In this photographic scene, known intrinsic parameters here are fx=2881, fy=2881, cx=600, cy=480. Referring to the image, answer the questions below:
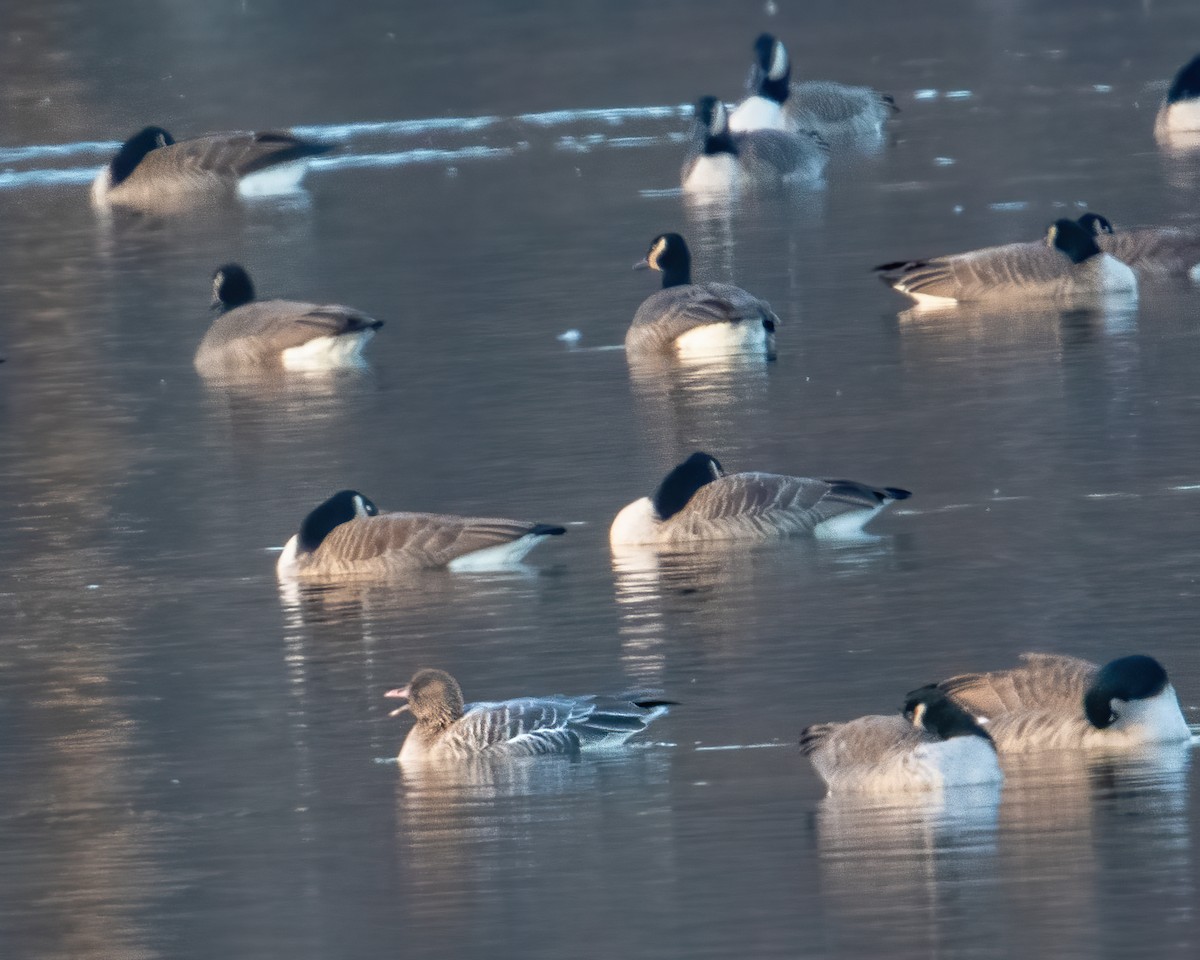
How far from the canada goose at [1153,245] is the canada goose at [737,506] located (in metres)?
8.79

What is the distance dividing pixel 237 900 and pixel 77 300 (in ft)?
60.5

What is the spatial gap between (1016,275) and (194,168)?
49.7ft

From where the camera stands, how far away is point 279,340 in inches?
945

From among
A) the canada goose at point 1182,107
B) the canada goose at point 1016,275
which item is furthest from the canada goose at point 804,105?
the canada goose at point 1016,275

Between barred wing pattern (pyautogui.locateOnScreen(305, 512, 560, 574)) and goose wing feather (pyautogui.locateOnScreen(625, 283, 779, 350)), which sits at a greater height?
goose wing feather (pyautogui.locateOnScreen(625, 283, 779, 350))

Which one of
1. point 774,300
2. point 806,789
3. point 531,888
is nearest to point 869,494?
point 806,789

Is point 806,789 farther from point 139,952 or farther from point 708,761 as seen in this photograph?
point 139,952

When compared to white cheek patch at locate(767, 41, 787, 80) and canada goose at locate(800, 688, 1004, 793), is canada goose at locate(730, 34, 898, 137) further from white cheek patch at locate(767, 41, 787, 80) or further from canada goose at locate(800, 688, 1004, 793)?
canada goose at locate(800, 688, 1004, 793)

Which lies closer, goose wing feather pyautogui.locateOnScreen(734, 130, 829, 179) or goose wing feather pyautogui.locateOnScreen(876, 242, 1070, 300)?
goose wing feather pyautogui.locateOnScreen(876, 242, 1070, 300)

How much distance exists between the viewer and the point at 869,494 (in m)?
15.9

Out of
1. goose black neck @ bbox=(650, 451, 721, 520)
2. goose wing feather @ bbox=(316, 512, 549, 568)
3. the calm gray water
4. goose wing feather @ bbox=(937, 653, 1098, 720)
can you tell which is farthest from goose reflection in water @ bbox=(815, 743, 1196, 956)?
goose wing feather @ bbox=(316, 512, 549, 568)

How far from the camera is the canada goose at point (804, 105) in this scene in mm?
37156

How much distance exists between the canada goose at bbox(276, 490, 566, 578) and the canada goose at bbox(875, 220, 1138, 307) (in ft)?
28.1

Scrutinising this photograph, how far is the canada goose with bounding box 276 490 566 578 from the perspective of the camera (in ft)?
52.2
